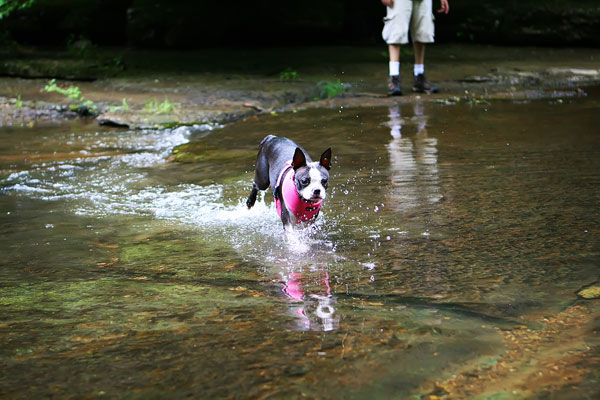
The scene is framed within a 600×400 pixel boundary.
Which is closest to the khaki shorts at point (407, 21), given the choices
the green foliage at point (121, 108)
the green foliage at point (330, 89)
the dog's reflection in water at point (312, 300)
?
the green foliage at point (330, 89)

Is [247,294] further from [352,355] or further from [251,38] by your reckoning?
[251,38]

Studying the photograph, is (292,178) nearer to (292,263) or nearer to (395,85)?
(292,263)

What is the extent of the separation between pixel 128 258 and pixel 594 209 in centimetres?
320

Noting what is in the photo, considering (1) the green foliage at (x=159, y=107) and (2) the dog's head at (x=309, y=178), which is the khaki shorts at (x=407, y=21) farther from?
(2) the dog's head at (x=309, y=178)

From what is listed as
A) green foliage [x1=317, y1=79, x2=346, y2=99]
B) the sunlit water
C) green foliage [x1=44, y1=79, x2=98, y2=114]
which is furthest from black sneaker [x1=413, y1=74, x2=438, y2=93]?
green foliage [x1=44, y1=79, x2=98, y2=114]

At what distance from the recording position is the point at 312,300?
3523 mm

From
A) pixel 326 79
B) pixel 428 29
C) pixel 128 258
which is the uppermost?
pixel 428 29

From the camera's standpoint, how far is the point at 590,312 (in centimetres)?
317

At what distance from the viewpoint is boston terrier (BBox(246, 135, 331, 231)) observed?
4.37m

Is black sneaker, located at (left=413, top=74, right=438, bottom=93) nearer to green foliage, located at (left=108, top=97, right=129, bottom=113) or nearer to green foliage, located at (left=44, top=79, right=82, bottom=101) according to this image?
green foliage, located at (left=108, top=97, right=129, bottom=113)

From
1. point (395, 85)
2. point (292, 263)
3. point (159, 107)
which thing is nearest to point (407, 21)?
point (395, 85)

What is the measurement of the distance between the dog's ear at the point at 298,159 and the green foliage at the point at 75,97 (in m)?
6.57

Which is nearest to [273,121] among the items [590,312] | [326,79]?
[326,79]

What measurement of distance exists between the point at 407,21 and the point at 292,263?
682cm
